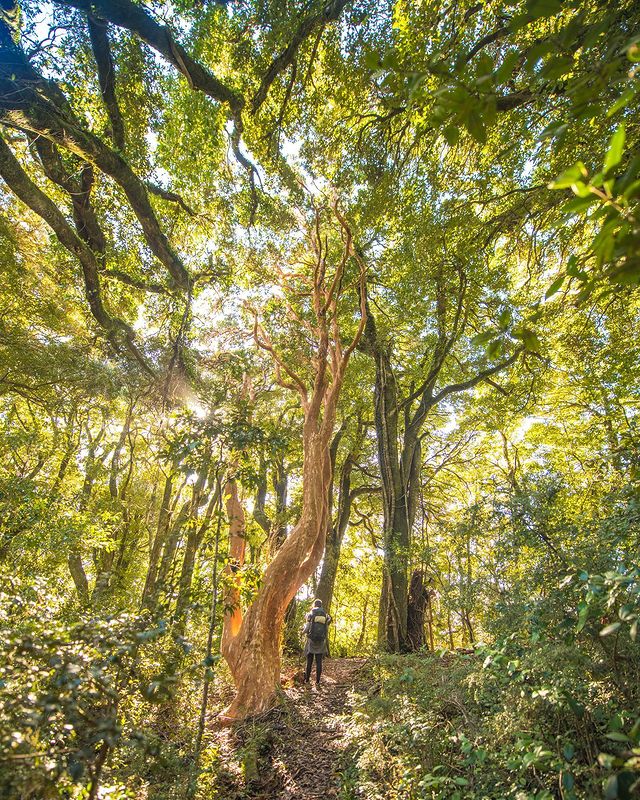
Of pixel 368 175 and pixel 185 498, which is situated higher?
pixel 368 175

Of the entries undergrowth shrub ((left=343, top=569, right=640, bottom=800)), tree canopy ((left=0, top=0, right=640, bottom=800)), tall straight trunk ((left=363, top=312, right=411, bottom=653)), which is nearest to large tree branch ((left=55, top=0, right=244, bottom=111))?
tree canopy ((left=0, top=0, right=640, bottom=800))

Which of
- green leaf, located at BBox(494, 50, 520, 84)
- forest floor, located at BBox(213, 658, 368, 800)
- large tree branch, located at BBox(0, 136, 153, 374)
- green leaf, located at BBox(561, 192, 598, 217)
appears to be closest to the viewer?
green leaf, located at BBox(561, 192, 598, 217)

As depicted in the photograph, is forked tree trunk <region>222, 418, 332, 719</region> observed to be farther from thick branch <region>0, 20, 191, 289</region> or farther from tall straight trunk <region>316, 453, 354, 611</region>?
thick branch <region>0, 20, 191, 289</region>

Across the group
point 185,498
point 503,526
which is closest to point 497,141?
point 503,526

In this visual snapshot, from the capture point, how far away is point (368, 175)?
20.8 ft

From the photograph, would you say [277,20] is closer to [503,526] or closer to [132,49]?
[132,49]

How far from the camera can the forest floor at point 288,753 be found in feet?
12.9

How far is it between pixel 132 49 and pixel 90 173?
1.87 m

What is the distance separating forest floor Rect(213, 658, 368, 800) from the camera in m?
3.94

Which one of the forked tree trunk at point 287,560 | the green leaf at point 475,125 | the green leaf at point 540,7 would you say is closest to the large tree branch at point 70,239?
the forked tree trunk at point 287,560

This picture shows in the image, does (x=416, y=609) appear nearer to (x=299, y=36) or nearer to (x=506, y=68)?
(x=506, y=68)

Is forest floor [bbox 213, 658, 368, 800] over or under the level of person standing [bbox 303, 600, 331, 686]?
under

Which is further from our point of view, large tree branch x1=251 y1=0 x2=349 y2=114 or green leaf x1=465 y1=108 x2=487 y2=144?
large tree branch x1=251 y1=0 x2=349 y2=114

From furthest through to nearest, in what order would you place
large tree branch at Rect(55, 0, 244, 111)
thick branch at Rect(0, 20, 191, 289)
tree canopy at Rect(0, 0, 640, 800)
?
large tree branch at Rect(55, 0, 244, 111) < thick branch at Rect(0, 20, 191, 289) < tree canopy at Rect(0, 0, 640, 800)
